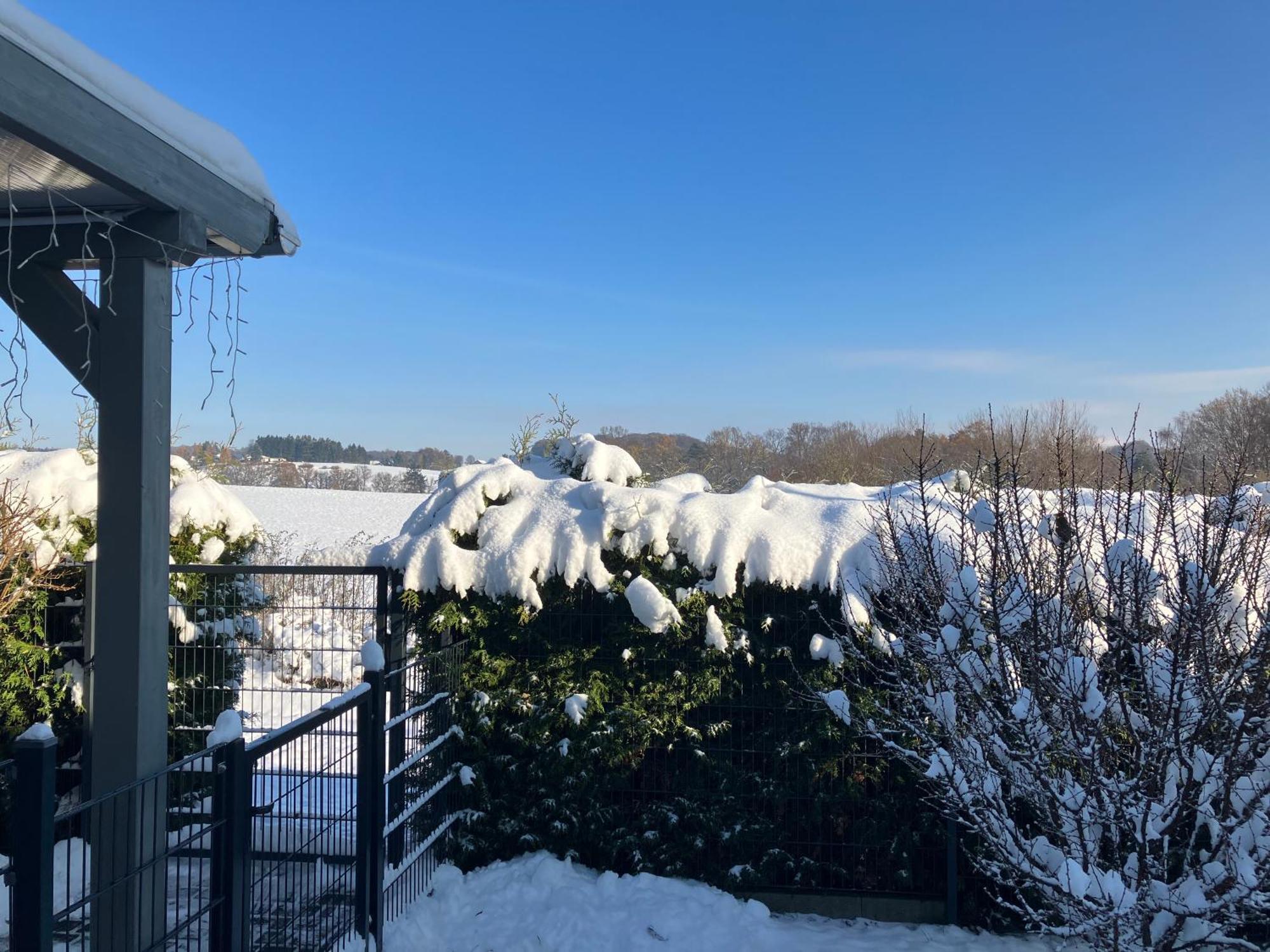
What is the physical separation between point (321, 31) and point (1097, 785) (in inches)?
268

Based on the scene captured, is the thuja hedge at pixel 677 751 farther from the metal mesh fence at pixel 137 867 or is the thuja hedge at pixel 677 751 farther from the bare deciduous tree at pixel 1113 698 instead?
A: the metal mesh fence at pixel 137 867

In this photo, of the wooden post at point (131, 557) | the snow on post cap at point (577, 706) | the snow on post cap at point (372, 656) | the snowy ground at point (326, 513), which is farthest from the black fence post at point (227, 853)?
the snowy ground at point (326, 513)

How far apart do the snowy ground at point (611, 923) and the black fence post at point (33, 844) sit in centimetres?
260

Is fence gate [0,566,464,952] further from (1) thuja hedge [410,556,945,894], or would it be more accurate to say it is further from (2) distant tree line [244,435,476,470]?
(2) distant tree line [244,435,476,470]

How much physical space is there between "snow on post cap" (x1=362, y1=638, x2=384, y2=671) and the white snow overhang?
5.41 ft

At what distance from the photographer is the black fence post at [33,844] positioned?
1582 mm

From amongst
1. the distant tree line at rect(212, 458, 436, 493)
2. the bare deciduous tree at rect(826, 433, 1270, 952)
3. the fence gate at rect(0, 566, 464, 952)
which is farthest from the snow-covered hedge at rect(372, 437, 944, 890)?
the distant tree line at rect(212, 458, 436, 493)

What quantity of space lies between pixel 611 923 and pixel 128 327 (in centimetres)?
367

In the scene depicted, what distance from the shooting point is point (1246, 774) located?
3092mm

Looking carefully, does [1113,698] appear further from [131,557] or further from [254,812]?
[131,557]

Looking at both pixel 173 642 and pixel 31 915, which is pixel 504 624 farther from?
pixel 31 915

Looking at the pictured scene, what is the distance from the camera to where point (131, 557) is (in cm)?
252

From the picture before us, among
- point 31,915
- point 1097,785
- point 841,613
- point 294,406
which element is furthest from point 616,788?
point 294,406

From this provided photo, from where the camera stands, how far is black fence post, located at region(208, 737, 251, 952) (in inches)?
91.0
